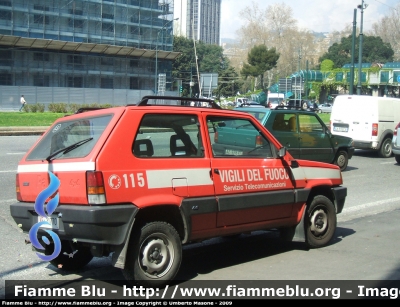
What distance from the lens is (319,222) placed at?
7.10 m

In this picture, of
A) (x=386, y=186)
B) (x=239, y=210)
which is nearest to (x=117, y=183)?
(x=239, y=210)

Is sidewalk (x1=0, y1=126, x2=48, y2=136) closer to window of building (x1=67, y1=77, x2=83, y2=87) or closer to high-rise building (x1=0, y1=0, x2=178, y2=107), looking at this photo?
high-rise building (x1=0, y1=0, x2=178, y2=107)

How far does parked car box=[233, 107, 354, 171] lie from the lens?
40.4ft

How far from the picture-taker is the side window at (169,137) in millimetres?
5414

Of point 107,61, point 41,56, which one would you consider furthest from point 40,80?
point 107,61

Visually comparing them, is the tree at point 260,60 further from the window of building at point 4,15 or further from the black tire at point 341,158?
the black tire at point 341,158

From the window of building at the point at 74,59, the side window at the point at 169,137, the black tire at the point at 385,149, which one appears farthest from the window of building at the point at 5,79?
the side window at the point at 169,137

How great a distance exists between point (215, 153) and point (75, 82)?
61.3 metres

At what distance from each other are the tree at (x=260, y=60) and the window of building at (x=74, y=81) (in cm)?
2647

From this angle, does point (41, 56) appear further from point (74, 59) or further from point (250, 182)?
point (250, 182)

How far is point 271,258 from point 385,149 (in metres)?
13.1

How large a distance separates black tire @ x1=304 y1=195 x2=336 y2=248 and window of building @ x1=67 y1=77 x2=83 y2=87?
6001 centimetres

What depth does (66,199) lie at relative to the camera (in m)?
5.14

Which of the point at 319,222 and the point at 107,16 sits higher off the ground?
the point at 107,16
